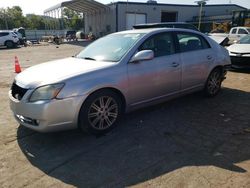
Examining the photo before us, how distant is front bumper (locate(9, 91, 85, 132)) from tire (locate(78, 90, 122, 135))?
0.14m

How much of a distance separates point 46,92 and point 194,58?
318 centimetres

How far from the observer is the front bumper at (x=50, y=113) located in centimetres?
368

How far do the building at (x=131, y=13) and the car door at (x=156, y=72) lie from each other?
29.4 meters

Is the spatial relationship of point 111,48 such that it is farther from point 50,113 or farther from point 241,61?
point 241,61

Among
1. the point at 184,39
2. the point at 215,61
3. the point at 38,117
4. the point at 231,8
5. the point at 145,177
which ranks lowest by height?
the point at 145,177

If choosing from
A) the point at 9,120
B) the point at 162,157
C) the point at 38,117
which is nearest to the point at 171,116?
the point at 162,157

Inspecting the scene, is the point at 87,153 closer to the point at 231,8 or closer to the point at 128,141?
→ the point at 128,141

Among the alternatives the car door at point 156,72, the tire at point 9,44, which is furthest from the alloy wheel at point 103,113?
the tire at point 9,44

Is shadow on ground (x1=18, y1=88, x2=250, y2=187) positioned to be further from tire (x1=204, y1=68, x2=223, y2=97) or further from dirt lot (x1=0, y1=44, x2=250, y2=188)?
tire (x1=204, y1=68, x2=223, y2=97)

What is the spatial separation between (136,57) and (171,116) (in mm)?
1434

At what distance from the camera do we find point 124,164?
135 inches

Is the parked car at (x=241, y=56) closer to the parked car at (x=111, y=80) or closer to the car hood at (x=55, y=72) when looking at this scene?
the parked car at (x=111, y=80)

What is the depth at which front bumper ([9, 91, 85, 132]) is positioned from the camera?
3.68 metres

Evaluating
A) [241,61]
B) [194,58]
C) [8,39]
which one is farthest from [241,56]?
[8,39]
